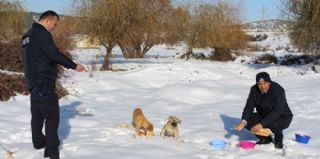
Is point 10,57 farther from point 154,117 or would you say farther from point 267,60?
point 267,60

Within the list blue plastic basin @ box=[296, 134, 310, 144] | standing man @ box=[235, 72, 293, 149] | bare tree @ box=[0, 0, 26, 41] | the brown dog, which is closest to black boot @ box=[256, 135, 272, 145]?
standing man @ box=[235, 72, 293, 149]

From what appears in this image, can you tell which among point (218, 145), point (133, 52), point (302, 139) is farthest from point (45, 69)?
point (133, 52)

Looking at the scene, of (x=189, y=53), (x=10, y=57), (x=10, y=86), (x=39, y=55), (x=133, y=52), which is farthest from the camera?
(x=189, y=53)

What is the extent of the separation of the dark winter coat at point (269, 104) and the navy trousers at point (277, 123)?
0.20ft

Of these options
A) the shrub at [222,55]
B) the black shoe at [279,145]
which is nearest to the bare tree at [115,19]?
the shrub at [222,55]

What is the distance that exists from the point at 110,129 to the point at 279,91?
2758 mm

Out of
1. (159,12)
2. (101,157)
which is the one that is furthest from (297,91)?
(159,12)

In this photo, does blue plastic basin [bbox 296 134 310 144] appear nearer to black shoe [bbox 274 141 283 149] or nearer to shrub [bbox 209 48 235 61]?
black shoe [bbox 274 141 283 149]

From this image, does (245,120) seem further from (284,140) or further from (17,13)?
(17,13)

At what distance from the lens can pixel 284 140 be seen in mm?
7625

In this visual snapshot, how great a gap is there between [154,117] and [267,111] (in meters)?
2.75

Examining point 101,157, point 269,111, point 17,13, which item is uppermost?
point 17,13

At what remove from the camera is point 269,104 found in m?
7.36

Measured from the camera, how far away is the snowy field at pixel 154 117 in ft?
22.5
